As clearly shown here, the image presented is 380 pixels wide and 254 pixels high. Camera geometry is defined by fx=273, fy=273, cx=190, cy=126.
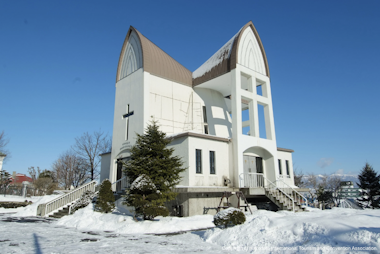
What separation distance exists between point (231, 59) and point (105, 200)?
45.6ft

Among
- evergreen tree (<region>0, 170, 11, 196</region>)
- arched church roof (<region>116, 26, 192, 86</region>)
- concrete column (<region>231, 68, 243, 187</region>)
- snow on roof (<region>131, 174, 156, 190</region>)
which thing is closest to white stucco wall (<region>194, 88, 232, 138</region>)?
arched church roof (<region>116, 26, 192, 86</region>)

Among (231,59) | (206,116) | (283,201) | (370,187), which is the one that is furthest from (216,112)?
(370,187)

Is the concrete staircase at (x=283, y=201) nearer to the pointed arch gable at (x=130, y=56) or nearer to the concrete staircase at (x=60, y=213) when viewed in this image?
the concrete staircase at (x=60, y=213)

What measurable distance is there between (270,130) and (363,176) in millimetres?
20150

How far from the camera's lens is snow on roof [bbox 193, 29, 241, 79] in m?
22.7

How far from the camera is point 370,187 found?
33219 millimetres

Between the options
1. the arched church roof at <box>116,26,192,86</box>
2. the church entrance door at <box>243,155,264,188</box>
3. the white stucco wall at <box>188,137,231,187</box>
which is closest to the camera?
the white stucco wall at <box>188,137,231,187</box>

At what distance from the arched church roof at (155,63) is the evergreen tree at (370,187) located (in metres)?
25.8

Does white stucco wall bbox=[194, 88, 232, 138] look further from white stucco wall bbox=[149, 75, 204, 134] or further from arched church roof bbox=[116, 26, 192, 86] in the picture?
arched church roof bbox=[116, 26, 192, 86]

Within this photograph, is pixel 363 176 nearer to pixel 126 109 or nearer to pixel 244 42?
pixel 244 42

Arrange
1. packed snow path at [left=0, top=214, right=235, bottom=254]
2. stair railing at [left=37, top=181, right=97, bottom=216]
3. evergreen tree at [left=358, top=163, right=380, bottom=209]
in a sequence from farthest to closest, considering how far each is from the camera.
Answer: evergreen tree at [left=358, top=163, right=380, bottom=209] → stair railing at [left=37, top=181, right=97, bottom=216] → packed snow path at [left=0, top=214, right=235, bottom=254]

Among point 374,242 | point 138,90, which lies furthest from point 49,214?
point 374,242

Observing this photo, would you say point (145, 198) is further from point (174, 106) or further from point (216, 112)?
point (216, 112)

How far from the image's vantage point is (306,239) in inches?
305
